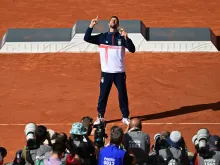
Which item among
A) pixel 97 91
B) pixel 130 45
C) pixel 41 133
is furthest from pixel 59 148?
pixel 97 91

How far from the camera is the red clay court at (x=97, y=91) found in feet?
61.1

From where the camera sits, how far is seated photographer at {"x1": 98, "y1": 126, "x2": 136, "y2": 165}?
41.1 ft

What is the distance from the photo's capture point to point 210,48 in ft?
78.7

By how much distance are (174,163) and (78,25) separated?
39.3 feet

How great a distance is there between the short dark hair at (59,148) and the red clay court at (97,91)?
420 centimetres

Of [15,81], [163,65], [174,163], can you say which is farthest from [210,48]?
[174,163]

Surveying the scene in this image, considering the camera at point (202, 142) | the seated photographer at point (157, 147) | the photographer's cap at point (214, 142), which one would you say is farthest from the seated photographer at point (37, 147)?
the photographer's cap at point (214, 142)

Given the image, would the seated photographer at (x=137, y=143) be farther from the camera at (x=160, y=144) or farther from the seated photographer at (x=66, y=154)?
the seated photographer at (x=66, y=154)

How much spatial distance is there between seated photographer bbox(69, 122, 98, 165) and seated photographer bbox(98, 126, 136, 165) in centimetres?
46

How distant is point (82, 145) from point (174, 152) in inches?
54.3

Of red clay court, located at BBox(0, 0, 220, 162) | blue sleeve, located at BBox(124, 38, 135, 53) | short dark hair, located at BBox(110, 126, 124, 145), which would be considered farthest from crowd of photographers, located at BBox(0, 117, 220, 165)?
blue sleeve, located at BBox(124, 38, 135, 53)

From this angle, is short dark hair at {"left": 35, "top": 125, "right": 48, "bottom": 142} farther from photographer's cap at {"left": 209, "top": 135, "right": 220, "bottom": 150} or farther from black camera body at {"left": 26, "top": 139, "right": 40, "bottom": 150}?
photographer's cap at {"left": 209, "top": 135, "right": 220, "bottom": 150}

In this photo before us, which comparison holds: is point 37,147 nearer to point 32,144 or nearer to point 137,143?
point 32,144

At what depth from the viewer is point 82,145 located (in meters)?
13.1
